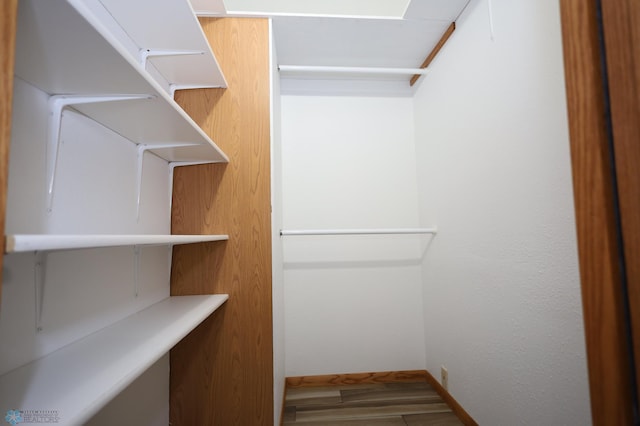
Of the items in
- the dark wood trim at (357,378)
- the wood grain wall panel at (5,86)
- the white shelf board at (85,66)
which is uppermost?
the white shelf board at (85,66)

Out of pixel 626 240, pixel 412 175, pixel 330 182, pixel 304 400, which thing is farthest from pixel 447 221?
pixel 304 400

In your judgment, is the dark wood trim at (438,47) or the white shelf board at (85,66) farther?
the dark wood trim at (438,47)

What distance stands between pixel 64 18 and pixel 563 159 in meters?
1.32

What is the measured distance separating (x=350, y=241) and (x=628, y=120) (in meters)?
1.39

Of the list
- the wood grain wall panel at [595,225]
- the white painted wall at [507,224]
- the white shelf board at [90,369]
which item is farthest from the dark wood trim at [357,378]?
the wood grain wall panel at [595,225]

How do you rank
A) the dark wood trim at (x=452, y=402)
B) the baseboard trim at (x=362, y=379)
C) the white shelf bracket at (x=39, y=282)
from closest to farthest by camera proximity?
the white shelf bracket at (x=39, y=282), the dark wood trim at (x=452, y=402), the baseboard trim at (x=362, y=379)

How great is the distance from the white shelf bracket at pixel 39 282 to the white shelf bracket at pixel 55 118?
4.9 inches

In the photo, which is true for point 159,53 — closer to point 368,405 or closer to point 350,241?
point 350,241

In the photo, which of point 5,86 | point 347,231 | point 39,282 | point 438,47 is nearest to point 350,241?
point 347,231

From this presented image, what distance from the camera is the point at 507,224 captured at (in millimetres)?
1003

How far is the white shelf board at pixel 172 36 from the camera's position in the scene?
2.82 feet

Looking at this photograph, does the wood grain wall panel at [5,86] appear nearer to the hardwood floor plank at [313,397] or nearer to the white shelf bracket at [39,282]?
the white shelf bracket at [39,282]

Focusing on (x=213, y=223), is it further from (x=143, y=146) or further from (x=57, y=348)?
(x=57, y=348)

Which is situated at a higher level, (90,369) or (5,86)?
(5,86)
